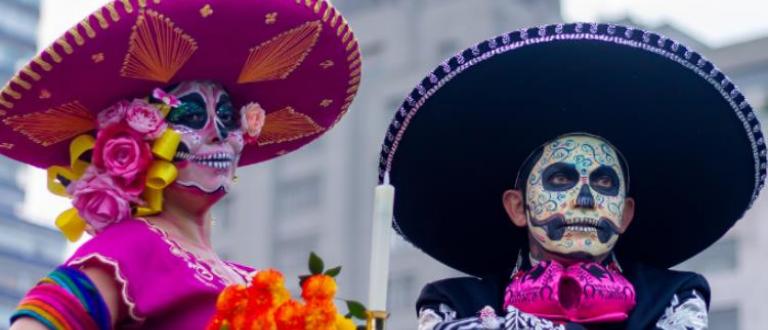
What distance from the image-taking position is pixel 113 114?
773cm

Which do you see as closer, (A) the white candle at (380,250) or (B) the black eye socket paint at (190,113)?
(A) the white candle at (380,250)

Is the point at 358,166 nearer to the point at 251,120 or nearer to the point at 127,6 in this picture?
the point at 251,120

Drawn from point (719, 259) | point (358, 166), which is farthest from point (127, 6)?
point (358, 166)

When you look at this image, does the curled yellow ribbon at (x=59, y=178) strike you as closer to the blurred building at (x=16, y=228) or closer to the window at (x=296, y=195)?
the window at (x=296, y=195)

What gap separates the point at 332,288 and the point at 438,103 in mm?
1921

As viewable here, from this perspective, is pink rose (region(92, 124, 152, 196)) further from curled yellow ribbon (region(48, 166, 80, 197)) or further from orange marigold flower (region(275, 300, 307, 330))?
orange marigold flower (region(275, 300, 307, 330))

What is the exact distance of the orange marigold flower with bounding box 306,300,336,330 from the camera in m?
6.19

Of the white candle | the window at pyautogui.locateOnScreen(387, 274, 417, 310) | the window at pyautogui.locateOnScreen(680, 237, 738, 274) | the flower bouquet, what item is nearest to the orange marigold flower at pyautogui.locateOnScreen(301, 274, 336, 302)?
the flower bouquet

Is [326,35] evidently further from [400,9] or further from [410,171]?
[400,9]

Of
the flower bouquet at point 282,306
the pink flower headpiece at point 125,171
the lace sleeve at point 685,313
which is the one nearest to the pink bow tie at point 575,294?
the lace sleeve at point 685,313

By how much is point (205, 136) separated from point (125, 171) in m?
0.40

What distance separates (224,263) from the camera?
7.79 meters

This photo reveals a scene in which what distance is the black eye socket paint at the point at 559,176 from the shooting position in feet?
24.9

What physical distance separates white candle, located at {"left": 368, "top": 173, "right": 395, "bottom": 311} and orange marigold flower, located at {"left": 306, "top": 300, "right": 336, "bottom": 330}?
483 mm
